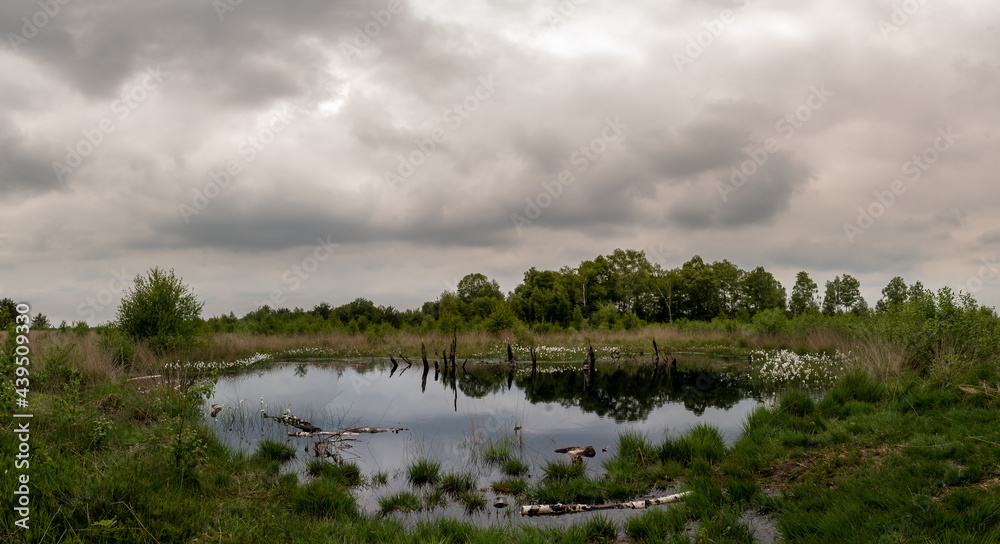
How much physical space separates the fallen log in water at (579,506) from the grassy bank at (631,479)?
0.19m

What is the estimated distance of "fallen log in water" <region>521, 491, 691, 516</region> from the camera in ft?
23.6

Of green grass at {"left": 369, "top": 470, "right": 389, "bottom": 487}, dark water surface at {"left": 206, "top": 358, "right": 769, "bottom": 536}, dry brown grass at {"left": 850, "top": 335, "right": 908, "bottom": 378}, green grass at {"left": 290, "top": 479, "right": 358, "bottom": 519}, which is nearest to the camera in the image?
green grass at {"left": 290, "top": 479, "right": 358, "bottom": 519}

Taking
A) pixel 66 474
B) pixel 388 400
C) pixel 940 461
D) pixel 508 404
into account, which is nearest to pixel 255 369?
pixel 388 400

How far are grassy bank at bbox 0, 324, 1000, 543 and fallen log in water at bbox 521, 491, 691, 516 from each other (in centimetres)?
19

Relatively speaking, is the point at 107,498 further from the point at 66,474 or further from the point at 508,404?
the point at 508,404

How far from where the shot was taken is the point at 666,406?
620 inches

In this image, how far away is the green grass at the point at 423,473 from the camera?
29.0 feet

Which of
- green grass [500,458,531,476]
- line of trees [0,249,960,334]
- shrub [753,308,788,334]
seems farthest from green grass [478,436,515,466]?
line of trees [0,249,960,334]

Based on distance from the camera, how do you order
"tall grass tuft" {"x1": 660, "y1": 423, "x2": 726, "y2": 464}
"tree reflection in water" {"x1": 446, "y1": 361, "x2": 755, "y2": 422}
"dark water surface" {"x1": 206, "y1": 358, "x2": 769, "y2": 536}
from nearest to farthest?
"tall grass tuft" {"x1": 660, "y1": 423, "x2": 726, "y2": 464}
"dark water surface" {"x1": 206, "y1": 358, "x2": 769, "y2": 536}
"tree reflection in water" {"x1": 446, "y1": 361, "x2": 755, "y2": 422}

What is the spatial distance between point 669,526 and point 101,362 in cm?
1719

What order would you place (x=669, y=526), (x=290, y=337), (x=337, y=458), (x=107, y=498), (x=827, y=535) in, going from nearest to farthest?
(x=827, y=535) → (x=107, y=498) → (x=669, y=526) → (x=337, y=458) → (x=290, y=337)

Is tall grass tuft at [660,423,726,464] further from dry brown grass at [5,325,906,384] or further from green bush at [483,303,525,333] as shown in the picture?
green bush at [483,303,525,333]

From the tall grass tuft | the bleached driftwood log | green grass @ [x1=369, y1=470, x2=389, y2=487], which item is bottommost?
green grass @ [x1=369, y1=470, x2=389, y2=487]

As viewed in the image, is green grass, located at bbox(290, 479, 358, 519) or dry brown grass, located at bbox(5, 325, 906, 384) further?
dry brown grass, located at bbox(5, 325, 906, 384)
